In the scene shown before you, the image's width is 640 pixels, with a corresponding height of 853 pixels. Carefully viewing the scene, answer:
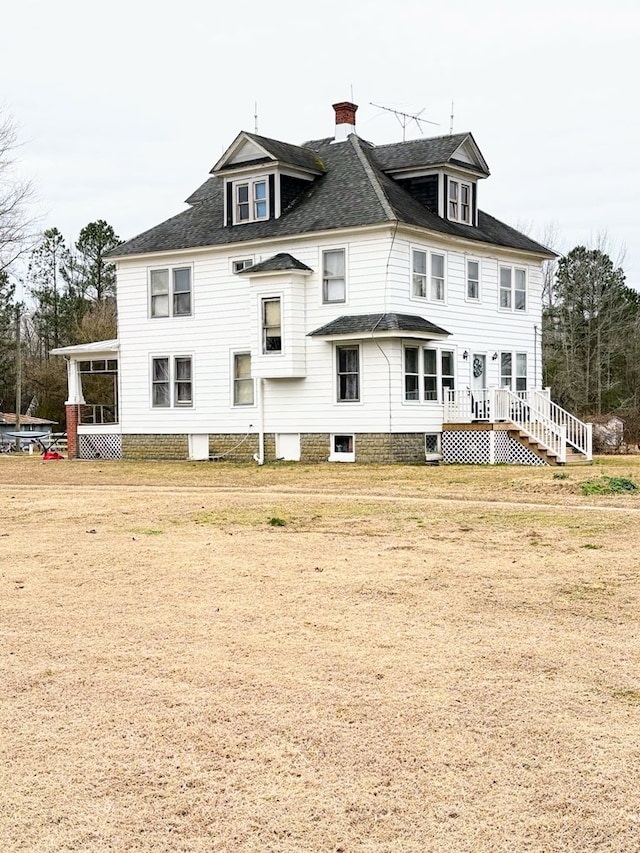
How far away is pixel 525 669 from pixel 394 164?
26528mm

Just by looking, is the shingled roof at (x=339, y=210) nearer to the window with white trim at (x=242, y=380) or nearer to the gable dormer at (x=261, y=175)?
the gable dormer at (x=261, y=175)

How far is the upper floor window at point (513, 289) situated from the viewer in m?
33.6

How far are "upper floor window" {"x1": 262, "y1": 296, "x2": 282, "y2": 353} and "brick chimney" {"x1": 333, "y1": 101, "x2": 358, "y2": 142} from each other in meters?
6.56

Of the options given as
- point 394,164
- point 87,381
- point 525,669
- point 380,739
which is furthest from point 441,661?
point 87,381

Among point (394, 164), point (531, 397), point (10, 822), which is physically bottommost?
point (10, 822)

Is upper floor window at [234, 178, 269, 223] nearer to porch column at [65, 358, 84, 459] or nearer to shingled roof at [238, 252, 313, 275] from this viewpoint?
shingled roof at [238, 252, 313, 275]

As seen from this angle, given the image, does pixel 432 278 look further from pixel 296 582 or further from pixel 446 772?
pixel 446 772

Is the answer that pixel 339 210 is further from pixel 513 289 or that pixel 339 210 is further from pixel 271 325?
pixel 513 289

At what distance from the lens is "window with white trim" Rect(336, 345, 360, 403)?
29406mm

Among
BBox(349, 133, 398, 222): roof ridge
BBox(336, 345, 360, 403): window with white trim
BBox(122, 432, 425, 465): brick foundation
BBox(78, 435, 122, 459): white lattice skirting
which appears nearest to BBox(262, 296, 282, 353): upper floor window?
BBox(336, 345, 360, 403): window with white trim

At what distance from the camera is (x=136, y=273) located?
111ft

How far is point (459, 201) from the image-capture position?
32438 mm

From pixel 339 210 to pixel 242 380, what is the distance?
5.75m

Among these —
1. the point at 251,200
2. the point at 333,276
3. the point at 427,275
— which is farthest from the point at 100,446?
the point at 427,275
